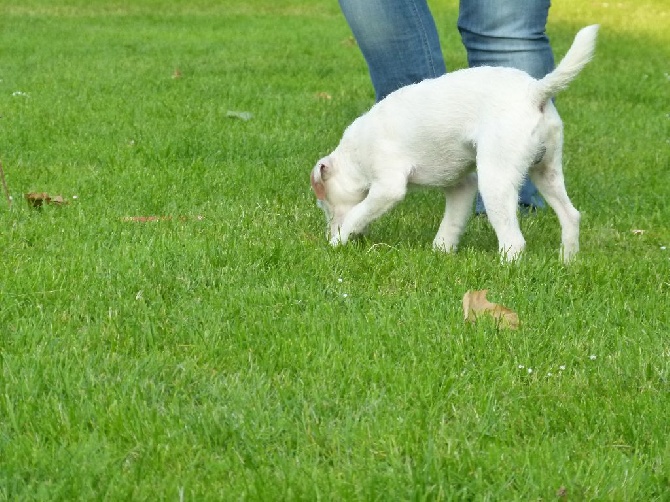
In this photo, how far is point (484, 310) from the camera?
327 centimetres

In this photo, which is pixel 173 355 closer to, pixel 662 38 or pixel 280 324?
pixel 280 324

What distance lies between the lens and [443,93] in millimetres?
4117

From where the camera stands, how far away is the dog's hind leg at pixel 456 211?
4387 millimetres

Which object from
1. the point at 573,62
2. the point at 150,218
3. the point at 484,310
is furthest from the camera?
the point at 150,218

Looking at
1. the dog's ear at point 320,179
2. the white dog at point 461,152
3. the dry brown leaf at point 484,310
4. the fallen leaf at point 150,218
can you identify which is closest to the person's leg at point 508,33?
the white dog at point 461,152

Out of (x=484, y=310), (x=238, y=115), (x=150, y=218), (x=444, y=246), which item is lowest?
(x=238, y=115)

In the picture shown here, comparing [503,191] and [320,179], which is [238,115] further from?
[503,191]

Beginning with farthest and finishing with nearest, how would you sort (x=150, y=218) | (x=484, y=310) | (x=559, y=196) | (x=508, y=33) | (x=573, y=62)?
(x=508, y=33) → (x=150, y=218) → (x=559, y=196) → (x=573, y=62) → (x=484, y=310)

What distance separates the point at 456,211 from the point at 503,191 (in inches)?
→ 23.0

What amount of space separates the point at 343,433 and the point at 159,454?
1.40 ft

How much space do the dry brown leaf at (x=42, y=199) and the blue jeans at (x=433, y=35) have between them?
1.58 m

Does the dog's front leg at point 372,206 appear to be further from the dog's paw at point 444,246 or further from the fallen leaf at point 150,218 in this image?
the fallen leaf at point 150,218

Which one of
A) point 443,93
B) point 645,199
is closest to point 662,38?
point 645,199

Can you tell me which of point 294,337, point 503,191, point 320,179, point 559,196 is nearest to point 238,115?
point 320,179
